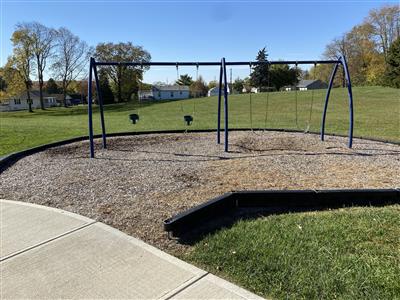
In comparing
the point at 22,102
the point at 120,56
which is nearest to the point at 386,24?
the point at 120,56

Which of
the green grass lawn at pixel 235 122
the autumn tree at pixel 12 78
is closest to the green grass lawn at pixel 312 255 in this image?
the green grass lawn at pixel 235 122

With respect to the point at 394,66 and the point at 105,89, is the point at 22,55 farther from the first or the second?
the point at 394,66

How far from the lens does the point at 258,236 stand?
3.13 m

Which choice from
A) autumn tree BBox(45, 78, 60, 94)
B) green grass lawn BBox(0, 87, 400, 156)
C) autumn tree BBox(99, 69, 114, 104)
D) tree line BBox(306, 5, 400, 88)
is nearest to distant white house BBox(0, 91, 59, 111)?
autumn tree BBox(45, 78, 60, 94)

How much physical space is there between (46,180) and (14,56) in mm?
43116

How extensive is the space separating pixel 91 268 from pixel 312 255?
1.85m

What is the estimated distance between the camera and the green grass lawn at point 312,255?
7.66ft

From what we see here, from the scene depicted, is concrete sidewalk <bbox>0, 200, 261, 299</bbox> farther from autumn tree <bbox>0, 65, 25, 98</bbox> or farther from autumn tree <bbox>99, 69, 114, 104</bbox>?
autumn tree <bbox>99, 69, 114, 104</bbox>

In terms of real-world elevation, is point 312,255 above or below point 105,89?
below

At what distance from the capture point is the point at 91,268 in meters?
2.66

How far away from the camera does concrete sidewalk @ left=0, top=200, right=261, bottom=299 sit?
2.35 meters

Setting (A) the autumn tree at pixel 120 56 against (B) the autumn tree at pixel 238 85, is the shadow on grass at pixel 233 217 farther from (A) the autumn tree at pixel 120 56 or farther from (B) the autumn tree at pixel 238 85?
(B) the autumn tree at pixel 238 85

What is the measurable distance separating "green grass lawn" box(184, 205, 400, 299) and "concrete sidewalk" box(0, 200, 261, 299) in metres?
0.23

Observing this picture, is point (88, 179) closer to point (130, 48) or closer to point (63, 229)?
point (63, 229)
